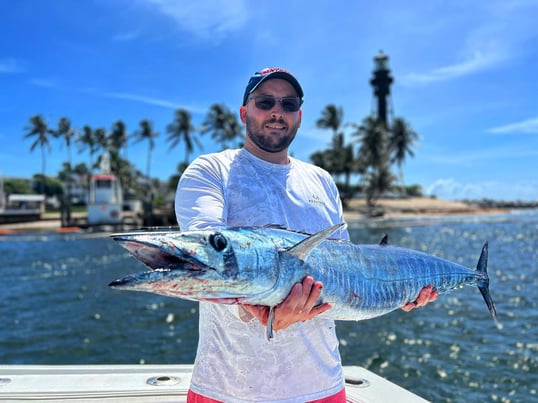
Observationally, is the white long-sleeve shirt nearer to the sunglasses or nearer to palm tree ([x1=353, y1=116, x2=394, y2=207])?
the sunglasses

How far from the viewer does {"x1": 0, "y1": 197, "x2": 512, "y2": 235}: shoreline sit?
4572 centimetres

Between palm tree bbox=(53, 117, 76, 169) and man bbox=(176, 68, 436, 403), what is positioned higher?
palm tree bbox=(53, 117, 76, 169)

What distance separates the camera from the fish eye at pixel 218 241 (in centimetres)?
167

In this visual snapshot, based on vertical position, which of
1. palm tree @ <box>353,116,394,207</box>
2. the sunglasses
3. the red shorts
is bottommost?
the red shorts

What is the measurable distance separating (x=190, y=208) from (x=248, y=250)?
0.52m

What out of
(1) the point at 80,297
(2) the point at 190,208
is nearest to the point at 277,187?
(2) the point at 190,208

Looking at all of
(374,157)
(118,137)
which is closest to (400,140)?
(374,157)

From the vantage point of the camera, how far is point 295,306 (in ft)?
6.13

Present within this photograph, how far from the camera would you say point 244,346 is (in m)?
2.18

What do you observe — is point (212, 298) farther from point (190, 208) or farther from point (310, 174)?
point (310, 174)

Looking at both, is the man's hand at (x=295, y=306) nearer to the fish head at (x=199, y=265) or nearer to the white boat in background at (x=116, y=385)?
the fish head at (x=199, y=265)

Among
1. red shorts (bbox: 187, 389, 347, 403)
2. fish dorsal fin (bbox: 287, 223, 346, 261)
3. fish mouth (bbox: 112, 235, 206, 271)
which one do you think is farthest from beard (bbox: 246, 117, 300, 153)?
red shorts (bbox: 187, 389, 347, 403)

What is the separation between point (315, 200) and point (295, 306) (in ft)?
2.89

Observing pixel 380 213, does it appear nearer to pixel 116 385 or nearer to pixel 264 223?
pixel 116 385
